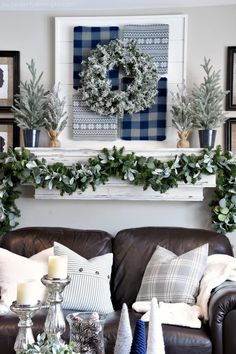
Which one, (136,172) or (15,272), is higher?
(136,172)

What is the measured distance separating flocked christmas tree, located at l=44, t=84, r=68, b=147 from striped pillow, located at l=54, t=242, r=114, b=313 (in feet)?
3.08

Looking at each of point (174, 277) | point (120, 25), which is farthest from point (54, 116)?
point (174, 277)

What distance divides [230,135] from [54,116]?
140 centimetres

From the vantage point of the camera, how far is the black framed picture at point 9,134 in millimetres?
3766

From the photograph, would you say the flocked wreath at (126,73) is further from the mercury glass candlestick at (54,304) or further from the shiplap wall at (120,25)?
the mercury glass candlestick at (54,304)

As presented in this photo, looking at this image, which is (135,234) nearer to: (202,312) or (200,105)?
(202,312)

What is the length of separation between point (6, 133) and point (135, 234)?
1373mm

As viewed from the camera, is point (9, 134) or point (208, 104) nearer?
point (208, 104)

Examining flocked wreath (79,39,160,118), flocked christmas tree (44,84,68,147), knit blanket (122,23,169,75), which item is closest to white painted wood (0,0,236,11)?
knit blanket (122,23,169,75)

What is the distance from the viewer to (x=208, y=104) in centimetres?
341

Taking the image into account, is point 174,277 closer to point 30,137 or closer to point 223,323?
point 223,323

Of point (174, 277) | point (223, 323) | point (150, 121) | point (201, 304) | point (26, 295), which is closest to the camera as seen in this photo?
point (26, 295)

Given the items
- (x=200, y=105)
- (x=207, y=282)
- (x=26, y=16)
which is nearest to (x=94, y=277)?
(x=207, y=282)

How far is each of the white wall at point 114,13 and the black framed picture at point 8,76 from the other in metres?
0.06
